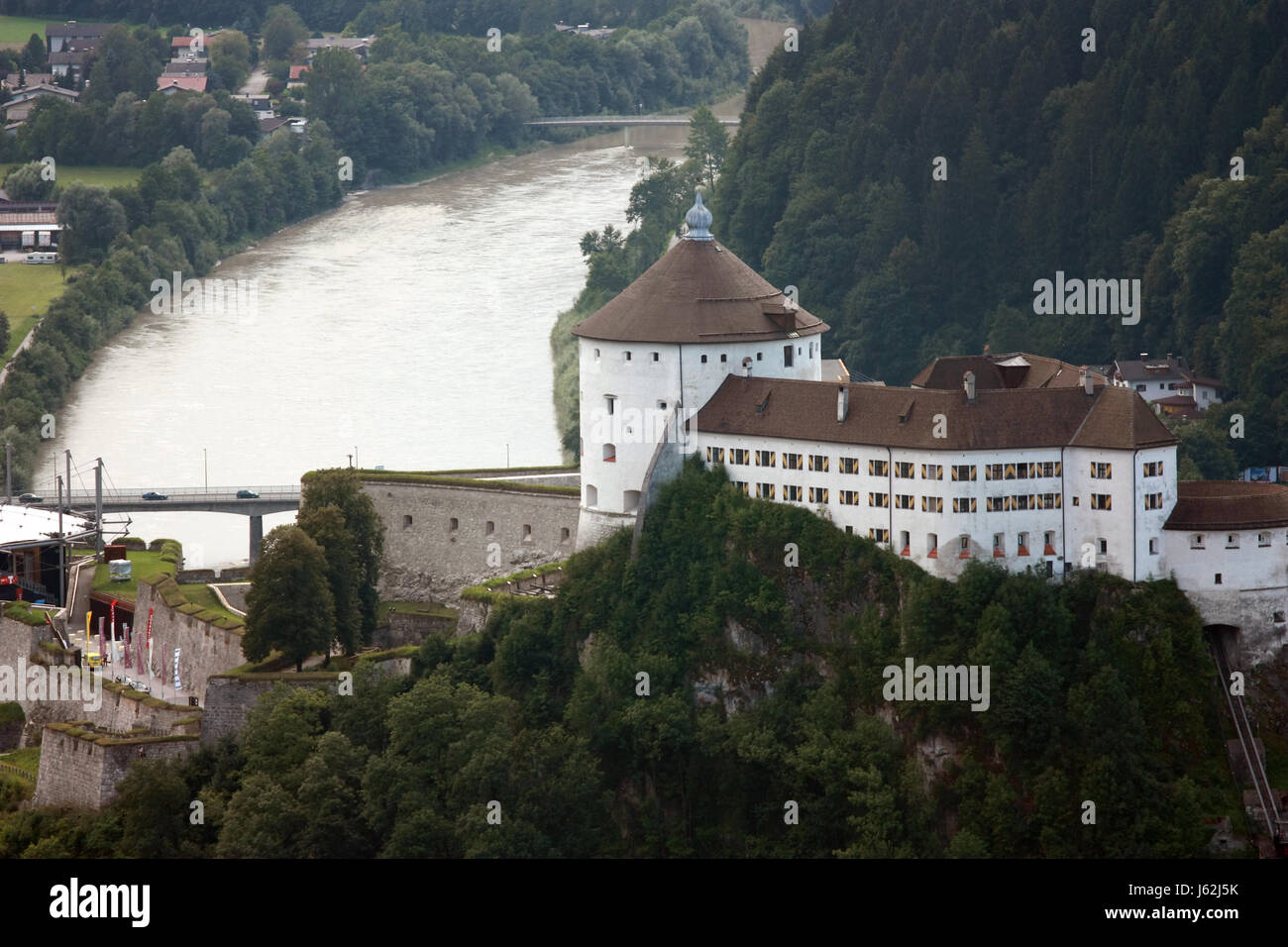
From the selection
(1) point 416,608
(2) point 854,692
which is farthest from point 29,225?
(2) point 854,692

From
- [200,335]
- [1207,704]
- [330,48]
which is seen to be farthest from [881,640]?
[330,48]

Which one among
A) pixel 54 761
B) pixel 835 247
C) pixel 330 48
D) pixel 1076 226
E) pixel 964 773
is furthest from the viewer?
pixel 330 48

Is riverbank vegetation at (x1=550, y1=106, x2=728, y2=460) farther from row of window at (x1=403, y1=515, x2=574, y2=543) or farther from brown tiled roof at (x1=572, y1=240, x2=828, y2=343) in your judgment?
brown tiled roof at (x1=572, y1=240, x2=828, y2=343)

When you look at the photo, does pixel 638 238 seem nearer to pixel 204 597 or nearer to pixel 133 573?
pixel 133 573

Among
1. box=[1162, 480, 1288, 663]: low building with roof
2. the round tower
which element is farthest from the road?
box=[1162, 480, 1288, 663]: low building with roof

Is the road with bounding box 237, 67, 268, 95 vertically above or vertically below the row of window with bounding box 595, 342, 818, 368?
above

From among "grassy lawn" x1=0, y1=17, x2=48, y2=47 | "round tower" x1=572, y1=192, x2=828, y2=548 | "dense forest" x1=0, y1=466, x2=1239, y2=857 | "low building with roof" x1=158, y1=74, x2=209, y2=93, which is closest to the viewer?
"dense forest" x1=0, y1=466, x2=1239, y2=857

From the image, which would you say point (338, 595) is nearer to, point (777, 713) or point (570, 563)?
point (570, 563)
